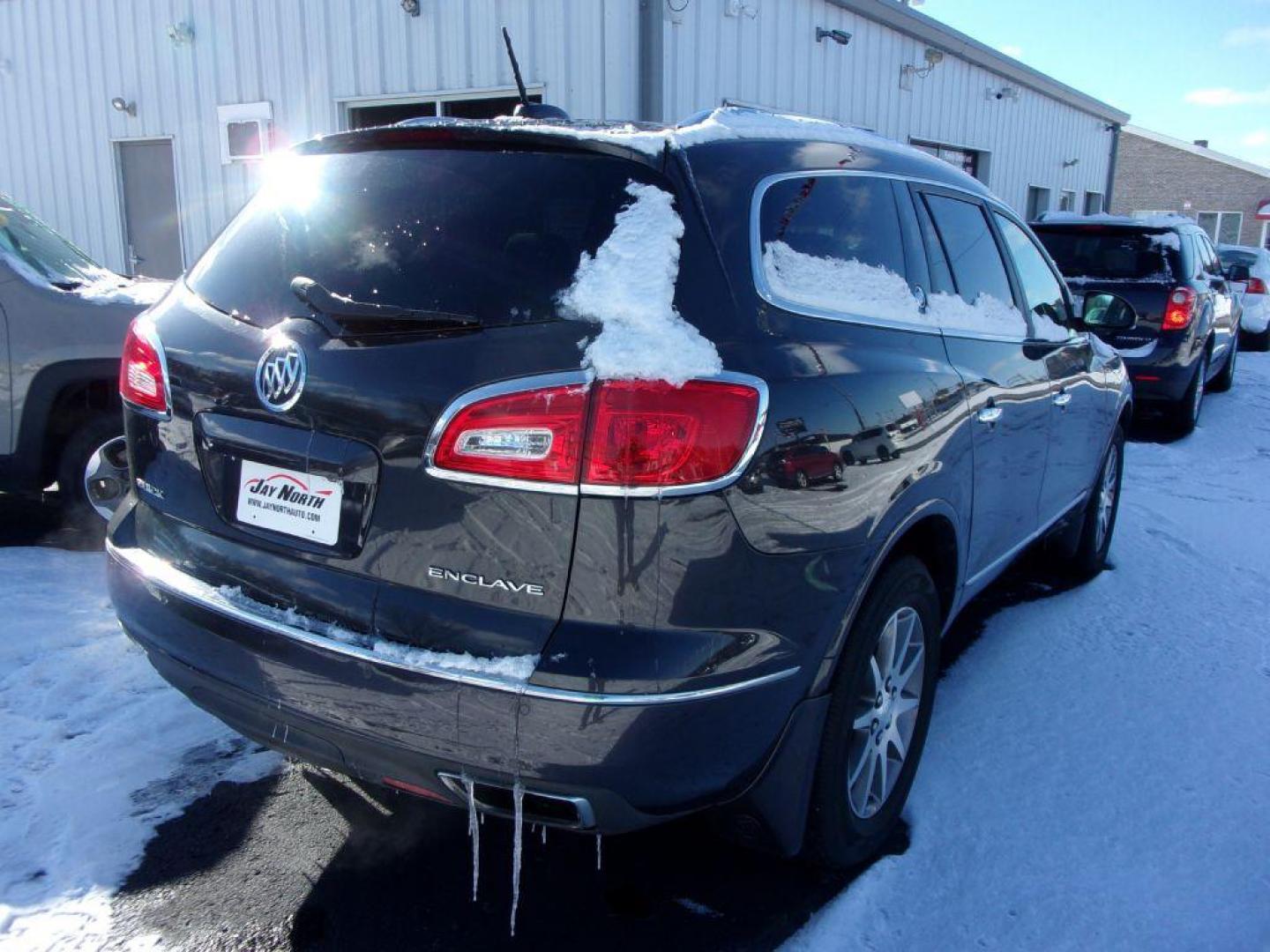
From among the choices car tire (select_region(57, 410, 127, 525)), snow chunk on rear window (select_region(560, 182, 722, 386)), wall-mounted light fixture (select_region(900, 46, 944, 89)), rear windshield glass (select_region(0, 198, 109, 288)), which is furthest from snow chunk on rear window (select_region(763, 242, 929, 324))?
wall-mounted light fixture (select_region(900, 46, 944, 89))

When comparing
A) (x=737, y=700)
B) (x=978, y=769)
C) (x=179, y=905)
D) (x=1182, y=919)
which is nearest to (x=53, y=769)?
(x=179, y=905)

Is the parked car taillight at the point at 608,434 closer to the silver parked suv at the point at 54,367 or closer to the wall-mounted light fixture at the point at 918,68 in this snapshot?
the silver parked suv at the point at 54,367

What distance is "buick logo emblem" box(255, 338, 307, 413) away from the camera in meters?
2.08

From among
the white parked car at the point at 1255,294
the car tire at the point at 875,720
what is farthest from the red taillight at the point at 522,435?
the white parked car at the point at 1255,294

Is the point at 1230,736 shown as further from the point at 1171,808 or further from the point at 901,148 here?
the point at 901,148

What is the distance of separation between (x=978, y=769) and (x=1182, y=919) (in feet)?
2.30

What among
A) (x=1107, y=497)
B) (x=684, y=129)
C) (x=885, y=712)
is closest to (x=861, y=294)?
(x=684, y=129)

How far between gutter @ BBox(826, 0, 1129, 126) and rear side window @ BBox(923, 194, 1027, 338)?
7.76 m

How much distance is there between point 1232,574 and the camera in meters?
4.74

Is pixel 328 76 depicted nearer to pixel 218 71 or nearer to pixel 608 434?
pixel 218 71

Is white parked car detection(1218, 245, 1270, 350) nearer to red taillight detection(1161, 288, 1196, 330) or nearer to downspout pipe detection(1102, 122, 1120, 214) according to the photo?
downspout pipe detection(1102, 122, 1120, 214)

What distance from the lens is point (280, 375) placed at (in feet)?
6.94

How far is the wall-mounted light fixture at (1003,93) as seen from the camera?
14.6 metres

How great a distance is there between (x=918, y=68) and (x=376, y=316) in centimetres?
1191
